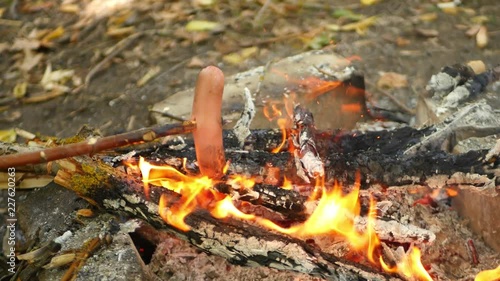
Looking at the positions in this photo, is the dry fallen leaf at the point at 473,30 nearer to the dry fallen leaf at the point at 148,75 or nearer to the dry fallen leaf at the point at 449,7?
the dry fallen leaf at the point at 449,7

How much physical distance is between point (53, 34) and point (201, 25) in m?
1.32

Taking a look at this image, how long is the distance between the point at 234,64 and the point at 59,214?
101 inches

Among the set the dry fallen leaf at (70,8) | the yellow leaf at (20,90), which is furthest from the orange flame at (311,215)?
the dry fallen leaf at (70,8)

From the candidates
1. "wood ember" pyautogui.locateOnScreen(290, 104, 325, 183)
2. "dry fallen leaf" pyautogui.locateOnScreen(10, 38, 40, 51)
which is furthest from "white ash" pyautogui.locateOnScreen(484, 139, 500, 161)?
"dry fallen leaf" pyautogui.locateOnScreen(10, 38, 40, 51)

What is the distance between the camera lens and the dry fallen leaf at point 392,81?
4.15m

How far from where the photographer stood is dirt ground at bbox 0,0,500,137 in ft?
14.0

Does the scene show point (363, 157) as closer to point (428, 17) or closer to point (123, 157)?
point (123, 157)

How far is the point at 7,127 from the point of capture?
4.11m

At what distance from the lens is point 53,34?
502 centimetres

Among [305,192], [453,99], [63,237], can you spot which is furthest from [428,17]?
[63,237]

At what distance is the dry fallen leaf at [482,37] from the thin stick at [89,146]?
335 cm

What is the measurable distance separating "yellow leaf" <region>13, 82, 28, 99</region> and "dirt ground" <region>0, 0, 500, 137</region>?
0.01 m

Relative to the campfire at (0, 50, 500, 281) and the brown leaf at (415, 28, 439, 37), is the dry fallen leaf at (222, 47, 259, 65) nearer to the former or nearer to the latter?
the brown leaf at (415, 28, 439, 37)

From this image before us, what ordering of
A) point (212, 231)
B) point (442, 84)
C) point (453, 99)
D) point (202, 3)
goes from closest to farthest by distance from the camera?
point (212, 231)
point (453, 99)
point (442, 84)
point (202, 3)
